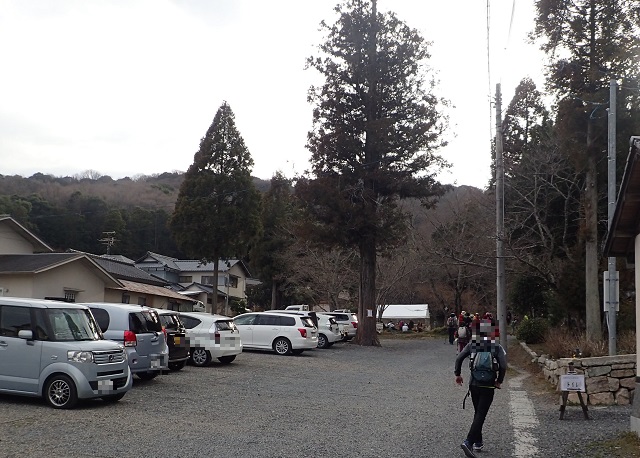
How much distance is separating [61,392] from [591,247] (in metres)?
17.1

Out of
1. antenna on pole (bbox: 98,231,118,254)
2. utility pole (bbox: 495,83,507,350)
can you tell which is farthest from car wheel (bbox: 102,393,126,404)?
antenna on pole (bbox: 98,231,118,254)

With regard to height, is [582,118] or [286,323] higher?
[582,118]

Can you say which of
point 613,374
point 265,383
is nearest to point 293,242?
point 265,383

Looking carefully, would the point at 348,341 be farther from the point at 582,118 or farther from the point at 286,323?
the point at 582,118

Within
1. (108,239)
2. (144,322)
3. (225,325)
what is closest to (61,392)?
(144,322)

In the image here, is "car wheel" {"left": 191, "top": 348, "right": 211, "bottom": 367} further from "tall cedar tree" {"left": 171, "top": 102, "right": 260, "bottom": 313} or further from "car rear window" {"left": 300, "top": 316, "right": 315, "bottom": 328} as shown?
"tall cedar tree" {"left": 171, "top": 102, "right": 260, "bottom": 313}

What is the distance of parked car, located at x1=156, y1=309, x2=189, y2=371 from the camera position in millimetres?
16250

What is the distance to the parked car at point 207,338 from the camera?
19266 mm

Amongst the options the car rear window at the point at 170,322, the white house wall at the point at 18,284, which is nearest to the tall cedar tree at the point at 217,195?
the white house wall at the point at 18,284

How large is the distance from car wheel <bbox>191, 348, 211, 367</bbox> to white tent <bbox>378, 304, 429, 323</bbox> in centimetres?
4269

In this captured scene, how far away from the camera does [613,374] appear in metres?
13.4

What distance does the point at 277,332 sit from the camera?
83.4 ft

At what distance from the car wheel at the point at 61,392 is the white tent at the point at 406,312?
5103 cm

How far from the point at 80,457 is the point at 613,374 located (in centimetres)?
1028
